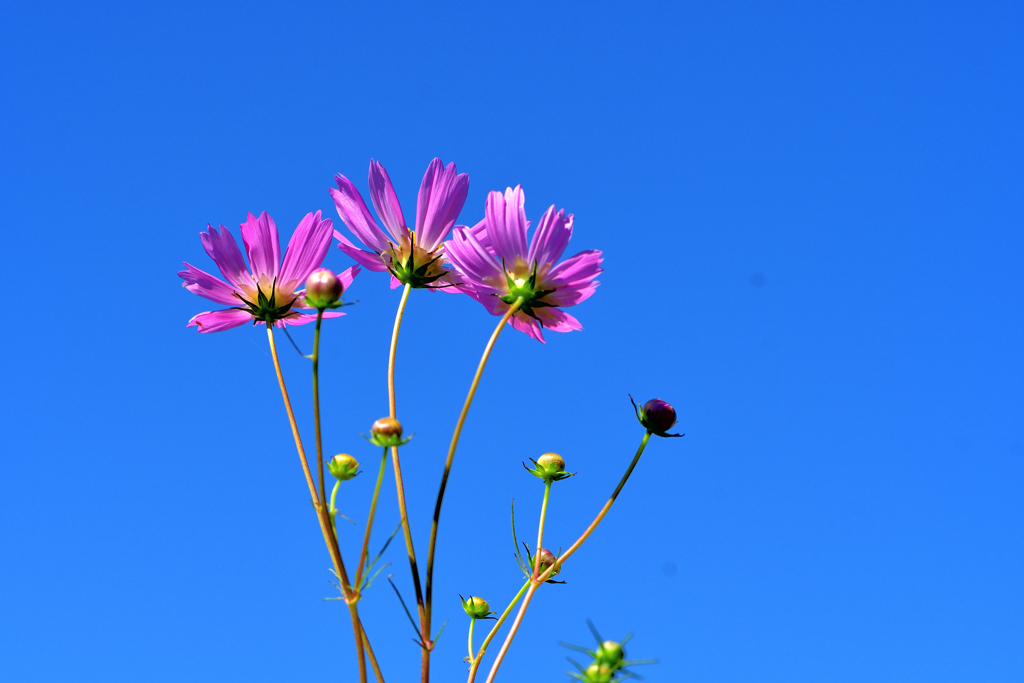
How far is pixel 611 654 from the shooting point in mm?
762

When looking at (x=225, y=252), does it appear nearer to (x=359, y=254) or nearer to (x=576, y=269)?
(x=359, y=254)

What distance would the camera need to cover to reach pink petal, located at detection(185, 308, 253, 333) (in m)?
1.04

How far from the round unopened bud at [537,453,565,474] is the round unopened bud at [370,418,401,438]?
34 centimetres

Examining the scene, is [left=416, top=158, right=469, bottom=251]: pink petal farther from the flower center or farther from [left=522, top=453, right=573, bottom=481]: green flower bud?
[left=522, top=453, right=573, bottom=481]: green flower bud

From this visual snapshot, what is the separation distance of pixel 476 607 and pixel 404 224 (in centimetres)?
56

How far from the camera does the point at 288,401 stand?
852 mm

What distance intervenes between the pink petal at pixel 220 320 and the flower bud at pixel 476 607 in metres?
0.50

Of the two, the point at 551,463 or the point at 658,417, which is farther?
the point at 551,463

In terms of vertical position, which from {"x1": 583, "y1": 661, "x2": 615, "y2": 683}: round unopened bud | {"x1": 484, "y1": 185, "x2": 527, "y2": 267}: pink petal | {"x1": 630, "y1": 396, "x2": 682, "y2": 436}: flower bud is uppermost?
{"x1": 484, "y1": 185, "x2": 527, "y2": 267}: pink petal

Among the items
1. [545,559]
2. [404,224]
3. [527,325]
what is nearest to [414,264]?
[404,224]

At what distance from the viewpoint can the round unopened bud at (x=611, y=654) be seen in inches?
30.0

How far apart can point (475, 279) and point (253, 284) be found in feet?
0.95

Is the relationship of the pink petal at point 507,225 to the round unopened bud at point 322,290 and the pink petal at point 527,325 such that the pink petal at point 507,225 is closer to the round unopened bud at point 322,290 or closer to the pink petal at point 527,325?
the pink petal at point 527,325

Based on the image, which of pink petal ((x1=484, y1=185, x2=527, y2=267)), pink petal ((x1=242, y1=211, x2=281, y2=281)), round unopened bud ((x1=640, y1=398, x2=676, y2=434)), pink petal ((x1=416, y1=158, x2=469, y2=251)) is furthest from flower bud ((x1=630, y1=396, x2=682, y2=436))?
pink petal ((x1=242, y1=211, x2=281, y2=281))
